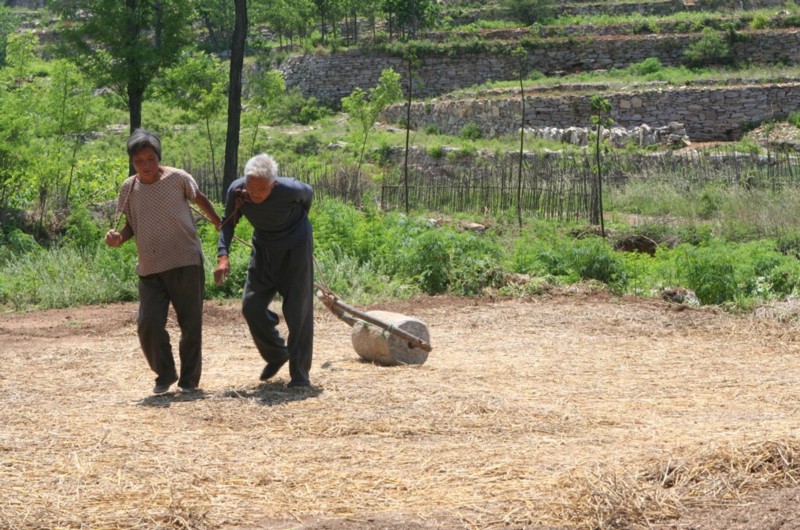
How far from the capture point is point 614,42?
3947cm

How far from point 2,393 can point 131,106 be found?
41.6ft

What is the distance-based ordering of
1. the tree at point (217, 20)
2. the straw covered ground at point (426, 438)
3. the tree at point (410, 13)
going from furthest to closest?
the tree at point (217, 20)
the tree at point (410, 13)
the straw covered ground at point (426, 438)

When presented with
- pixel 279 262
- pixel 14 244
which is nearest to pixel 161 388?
pixel 279 262

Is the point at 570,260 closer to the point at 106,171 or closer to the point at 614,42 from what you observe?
the point at 106,171

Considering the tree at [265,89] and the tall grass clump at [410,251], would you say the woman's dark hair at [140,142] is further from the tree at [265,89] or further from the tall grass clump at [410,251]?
the tree at [265,89]

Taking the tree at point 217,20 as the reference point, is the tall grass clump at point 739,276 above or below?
below

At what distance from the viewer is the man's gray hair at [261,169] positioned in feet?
21.6

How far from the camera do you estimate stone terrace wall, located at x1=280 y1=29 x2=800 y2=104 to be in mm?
38031

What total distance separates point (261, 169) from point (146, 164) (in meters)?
0.69

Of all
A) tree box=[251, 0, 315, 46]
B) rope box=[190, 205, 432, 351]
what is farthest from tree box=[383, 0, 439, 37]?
rope box=[190, 205, 432, 351]

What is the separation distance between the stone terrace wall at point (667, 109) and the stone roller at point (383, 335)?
24163mm

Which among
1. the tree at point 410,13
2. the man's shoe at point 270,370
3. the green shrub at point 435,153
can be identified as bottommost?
Answer: the man's shoe at point 270,370

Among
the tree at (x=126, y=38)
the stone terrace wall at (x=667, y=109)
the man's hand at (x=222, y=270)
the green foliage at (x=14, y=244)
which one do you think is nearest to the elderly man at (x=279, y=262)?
the man's hand at (x=222, y=270)

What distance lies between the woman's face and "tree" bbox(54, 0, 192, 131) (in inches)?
467
